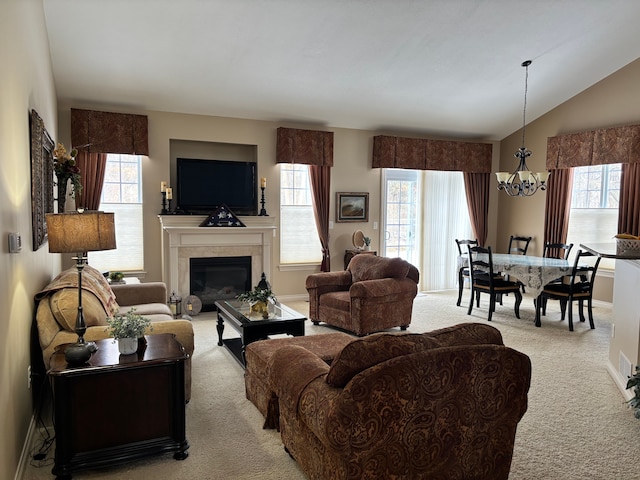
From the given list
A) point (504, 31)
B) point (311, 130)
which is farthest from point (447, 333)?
point (311, 130)

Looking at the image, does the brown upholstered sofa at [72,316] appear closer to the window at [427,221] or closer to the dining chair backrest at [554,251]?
the window at [427,221]

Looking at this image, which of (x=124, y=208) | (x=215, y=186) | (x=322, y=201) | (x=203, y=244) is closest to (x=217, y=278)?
(x=203, y=244)

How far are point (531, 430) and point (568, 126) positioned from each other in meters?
5.71

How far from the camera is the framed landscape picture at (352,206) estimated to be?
7412 mm

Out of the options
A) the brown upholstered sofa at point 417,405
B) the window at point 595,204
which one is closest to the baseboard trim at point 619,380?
the brown upholstered sofa at point 417,405

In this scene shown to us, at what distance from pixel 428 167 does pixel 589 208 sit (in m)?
2.50

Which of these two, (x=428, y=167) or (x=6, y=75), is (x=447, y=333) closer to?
(x=6, y=75)

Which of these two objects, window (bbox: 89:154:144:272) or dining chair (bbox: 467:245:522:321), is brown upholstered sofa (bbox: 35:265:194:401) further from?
dining chair (bbox: 467:245:522:321)

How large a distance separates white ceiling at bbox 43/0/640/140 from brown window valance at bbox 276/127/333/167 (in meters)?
0.22

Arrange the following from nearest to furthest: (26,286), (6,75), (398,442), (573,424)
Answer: (398,442), (6,75), (26,286), (573,424)

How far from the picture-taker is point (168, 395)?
8.72 ft

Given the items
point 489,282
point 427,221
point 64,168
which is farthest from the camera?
point 427,221

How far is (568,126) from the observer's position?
726 cm

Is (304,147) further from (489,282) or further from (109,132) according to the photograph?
(489,282)
